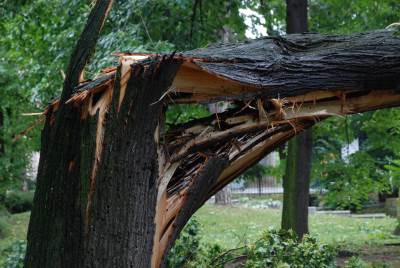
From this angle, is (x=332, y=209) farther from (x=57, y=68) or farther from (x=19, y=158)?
(x=57, y=68)

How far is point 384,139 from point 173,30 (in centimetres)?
423

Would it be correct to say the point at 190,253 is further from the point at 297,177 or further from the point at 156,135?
the point at 156,135

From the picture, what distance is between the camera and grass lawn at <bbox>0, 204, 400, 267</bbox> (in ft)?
41.5

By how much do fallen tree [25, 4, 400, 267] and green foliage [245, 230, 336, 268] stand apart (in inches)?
85.6


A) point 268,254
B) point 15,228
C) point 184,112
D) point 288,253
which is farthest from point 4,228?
point 288,253

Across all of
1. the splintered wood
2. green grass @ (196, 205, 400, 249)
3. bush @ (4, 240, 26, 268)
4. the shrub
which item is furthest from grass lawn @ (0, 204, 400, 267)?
the splintered wood

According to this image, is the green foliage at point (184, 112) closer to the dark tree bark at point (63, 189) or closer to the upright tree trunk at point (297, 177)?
the upright tree trunk at point (297, 177)

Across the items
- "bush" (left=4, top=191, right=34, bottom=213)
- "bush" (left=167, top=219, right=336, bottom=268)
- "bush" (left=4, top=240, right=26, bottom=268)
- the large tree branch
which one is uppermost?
the large tree branch

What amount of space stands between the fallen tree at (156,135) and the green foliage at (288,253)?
7.14ft

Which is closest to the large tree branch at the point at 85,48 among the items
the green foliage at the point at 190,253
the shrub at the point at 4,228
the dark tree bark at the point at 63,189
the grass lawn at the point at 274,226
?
the dark tree bark at the point at 63,189

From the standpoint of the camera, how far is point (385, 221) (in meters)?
19.8

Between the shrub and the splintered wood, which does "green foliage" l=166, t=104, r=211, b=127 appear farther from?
the shrub

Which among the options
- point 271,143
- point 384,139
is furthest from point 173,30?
point 271,143

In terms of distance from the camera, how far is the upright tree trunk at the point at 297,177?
10039 mm
